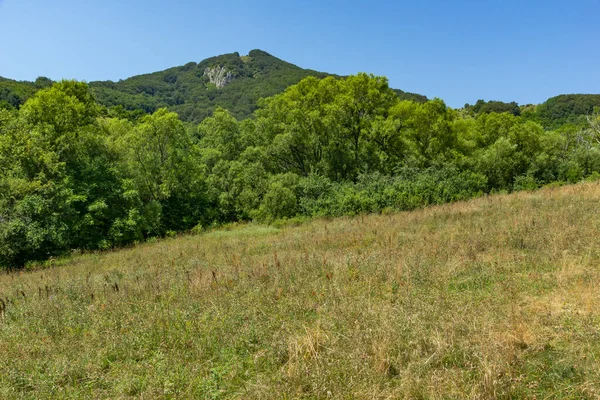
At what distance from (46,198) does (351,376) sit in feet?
61.0

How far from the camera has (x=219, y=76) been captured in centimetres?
18800

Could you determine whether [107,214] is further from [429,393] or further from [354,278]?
[429,393]

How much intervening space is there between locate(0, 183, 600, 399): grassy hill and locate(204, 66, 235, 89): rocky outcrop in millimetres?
184473

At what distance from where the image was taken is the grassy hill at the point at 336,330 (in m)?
3.30

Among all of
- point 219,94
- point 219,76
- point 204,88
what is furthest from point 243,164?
point 219,76

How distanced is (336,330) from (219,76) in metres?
203

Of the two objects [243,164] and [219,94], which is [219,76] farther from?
[243,164]

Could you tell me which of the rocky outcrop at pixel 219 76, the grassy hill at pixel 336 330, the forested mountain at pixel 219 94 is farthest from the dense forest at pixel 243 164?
the rocky outcrop at pixel 219 76

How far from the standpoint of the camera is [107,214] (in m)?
20.0

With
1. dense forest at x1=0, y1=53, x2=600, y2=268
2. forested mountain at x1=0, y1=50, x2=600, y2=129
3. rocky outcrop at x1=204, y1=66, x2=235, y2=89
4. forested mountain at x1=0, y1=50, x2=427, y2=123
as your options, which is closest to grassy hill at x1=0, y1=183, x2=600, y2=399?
dense forest at x1=0, y1=53, x2=600, y2=268

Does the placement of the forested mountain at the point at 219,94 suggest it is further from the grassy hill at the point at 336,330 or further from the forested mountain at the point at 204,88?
the grassy hill at the point at 336,330

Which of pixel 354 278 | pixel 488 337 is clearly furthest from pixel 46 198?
pixel 488 337

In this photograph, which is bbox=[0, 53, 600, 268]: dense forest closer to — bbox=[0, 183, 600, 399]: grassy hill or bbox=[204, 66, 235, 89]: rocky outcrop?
bbox=[0, 183, 600, 399]: grassy hill

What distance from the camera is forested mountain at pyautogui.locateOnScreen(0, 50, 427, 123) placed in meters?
100
